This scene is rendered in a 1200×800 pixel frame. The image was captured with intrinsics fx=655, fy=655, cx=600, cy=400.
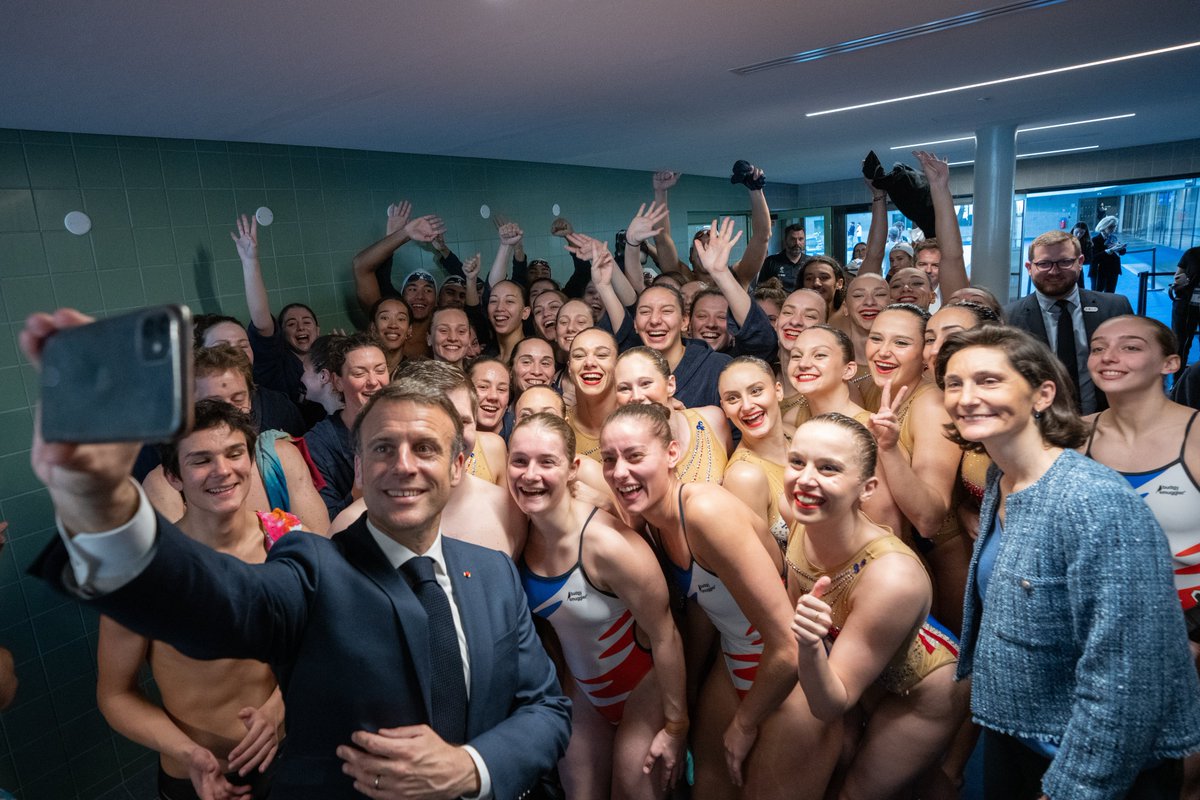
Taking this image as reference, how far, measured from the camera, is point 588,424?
348 cm

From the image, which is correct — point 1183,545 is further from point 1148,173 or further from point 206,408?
point 1148,173

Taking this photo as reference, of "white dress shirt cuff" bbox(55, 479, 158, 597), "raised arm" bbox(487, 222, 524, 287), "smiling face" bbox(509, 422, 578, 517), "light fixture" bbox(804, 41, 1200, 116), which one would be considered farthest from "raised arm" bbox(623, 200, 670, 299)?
"white dress shirt cuff" bbox(55, 479, 158, 597)

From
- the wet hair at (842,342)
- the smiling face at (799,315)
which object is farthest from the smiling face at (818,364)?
the smiling face at (799,315)

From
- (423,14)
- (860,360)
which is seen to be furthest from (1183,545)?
(423,14)

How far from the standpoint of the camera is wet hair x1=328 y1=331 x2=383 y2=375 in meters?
3.17

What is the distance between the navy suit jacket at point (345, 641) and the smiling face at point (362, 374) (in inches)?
70.0

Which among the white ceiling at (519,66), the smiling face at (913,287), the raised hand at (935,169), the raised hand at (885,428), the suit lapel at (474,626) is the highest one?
the white ceiling at (519,66)

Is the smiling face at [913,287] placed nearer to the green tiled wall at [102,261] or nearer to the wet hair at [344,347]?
the wet hair at [344,347]

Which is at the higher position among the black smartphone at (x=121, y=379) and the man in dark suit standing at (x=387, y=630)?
the black smartphone at (x=121, y=379)

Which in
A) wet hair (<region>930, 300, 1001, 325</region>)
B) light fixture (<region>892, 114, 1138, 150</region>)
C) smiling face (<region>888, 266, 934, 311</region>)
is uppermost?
light fixture (<region>892, 114, 1138, 150</region>)

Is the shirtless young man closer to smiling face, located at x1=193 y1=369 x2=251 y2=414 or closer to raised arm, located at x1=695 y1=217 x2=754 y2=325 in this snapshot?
smiling face, located at x1=193 y1=369 x2=251 y2=414

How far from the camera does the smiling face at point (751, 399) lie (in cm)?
285

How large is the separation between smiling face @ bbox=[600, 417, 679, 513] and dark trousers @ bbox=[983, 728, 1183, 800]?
124 centimetres

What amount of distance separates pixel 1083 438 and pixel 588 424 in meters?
2.18
